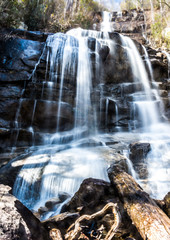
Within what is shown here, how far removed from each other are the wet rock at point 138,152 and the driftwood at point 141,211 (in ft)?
8.50

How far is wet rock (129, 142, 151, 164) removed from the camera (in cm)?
529

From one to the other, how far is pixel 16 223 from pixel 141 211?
1.44m

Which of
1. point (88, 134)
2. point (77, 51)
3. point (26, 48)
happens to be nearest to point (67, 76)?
point (77, 51)

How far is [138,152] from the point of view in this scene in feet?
17.6

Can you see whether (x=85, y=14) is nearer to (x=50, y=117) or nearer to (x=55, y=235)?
(x=50, y=117)

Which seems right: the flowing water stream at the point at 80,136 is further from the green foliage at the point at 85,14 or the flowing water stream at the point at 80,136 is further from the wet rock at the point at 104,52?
the green foliage at the point at 85,14

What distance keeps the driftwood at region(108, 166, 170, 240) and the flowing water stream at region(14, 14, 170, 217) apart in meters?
1.80

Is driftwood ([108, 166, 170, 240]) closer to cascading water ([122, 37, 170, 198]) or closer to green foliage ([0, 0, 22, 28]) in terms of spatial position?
cascading water ([122, 37, 170, 198])

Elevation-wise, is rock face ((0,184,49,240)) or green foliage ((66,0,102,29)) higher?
green foliage ((66,0,102,29))

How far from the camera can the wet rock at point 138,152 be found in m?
5.29

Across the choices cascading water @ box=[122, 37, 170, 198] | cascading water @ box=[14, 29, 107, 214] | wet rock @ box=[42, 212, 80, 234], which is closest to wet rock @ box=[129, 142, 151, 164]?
cascading water @ box=[122, 37, 170, 198]

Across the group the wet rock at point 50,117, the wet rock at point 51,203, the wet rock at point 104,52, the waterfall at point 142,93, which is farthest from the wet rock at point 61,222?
the wet rock at point 104,52

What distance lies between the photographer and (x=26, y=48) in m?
8.98

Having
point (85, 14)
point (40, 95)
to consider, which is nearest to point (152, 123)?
point (40, 95)
